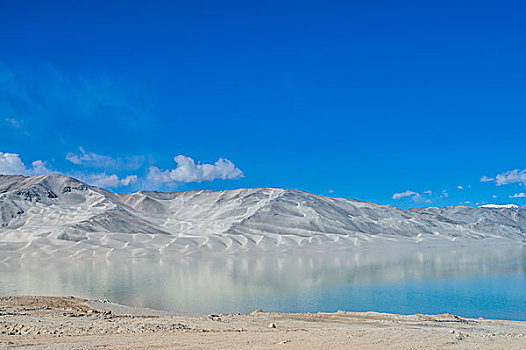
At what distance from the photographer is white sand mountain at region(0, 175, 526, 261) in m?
86.6

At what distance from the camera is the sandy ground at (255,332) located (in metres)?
12.4

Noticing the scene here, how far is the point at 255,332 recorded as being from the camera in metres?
15.0

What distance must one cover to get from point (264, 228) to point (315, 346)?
105428 mm

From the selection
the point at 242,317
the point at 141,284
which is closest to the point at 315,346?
the point at 242,317

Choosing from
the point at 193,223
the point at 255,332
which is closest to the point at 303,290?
the point at 255,332

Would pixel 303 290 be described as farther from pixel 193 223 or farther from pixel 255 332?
pixel 193 223

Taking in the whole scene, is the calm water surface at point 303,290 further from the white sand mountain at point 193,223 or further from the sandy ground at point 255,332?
the white sand mountain at point 193,223

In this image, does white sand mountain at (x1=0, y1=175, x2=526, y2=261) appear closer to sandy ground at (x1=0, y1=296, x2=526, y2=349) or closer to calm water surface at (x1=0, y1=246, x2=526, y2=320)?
calm water surface at (x1=0, y1=246, x2=526, y2=320)

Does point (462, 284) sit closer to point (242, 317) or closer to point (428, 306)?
point (428, 306)

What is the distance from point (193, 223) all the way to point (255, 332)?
10874 centimetres

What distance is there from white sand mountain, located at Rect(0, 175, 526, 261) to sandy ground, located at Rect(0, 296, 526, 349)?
209 ft

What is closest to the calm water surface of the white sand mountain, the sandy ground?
the sandy ground

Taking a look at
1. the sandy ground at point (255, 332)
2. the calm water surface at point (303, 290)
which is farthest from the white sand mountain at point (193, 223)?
the sandy ground at point (255, 332)

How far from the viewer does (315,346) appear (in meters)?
12.3
